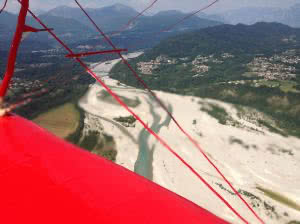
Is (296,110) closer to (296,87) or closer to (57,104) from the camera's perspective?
(296,87)

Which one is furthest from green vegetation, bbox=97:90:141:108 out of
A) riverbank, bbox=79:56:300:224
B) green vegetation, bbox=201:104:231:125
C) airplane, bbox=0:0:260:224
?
airplane, bbox=0:0:260:224

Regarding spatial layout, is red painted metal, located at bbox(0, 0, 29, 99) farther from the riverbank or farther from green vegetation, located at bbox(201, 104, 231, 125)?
green vegetation, located at bbox(201, 104, 231, 125)

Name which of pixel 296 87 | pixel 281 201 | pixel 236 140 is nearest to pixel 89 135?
pixel 236 140

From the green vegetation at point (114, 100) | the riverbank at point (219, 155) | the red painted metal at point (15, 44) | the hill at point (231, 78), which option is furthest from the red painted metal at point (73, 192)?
the green vegetation at point (114, 100)

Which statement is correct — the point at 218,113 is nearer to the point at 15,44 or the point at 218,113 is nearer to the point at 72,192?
the point at 15,44

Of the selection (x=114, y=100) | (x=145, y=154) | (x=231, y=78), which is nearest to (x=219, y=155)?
(x=145, y=154)
